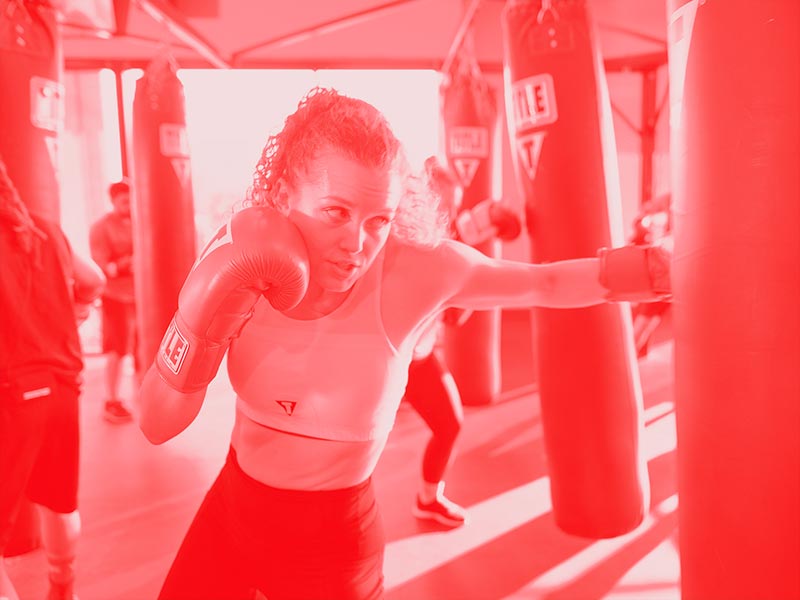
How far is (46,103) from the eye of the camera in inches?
87.4

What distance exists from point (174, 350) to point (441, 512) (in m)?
1.95

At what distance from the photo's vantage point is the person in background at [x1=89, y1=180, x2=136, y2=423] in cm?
422

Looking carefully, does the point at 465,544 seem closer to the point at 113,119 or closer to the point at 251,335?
the point at 251,335

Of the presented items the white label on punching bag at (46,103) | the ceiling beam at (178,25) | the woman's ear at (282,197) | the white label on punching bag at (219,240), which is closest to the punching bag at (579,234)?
the woman's ear at (282,197)

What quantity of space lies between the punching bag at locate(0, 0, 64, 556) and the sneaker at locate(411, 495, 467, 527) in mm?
1830

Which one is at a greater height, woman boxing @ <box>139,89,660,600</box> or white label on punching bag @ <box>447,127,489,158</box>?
white label on punching bag @ <box>447,127,489,158</box>

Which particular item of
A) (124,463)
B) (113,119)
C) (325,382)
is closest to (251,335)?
(325,382)

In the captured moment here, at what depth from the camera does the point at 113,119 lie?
6.52 metres

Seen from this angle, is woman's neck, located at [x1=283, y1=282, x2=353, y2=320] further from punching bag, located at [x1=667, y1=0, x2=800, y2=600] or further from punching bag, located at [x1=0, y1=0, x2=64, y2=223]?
punching bag, located at [x1=0, y1=0, x2=64, y2=223]

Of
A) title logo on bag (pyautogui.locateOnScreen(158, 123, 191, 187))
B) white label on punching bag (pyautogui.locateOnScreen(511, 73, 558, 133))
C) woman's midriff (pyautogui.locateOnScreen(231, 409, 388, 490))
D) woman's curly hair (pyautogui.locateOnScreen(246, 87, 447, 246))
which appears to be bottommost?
woman's midriff (pyautogui.locateOnScreen(231, 409, 388, 490))

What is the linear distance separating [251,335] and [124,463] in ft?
8.63

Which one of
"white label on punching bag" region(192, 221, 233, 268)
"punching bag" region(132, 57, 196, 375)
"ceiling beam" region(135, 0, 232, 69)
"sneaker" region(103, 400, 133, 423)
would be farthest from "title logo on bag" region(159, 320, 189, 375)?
"sneaker" region(103, 400, 133, 423)

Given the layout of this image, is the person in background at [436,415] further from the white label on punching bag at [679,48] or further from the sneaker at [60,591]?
the white label on punching bag at [679,48]

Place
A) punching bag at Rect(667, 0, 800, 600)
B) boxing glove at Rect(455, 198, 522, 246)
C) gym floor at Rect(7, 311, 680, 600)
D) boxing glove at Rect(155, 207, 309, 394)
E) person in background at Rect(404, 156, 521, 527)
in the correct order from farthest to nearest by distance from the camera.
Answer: person in background at Rect(404, 156, 521, 527), boxing glove at Rect(455, 198, 522, 246), gym floor at Rect(7, 311, 680, 600), boxing glove at Rect(155, 207, 309, 394), punching bag at Rect(667, 0, 800, 600)
